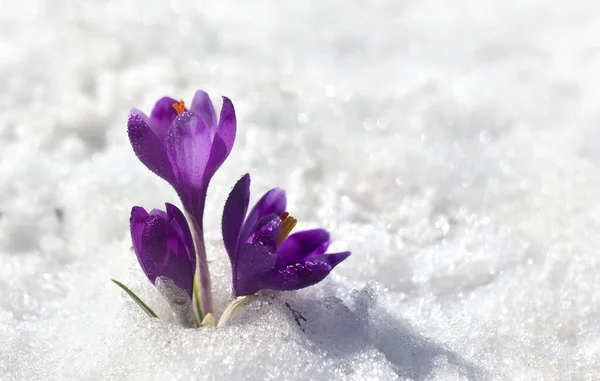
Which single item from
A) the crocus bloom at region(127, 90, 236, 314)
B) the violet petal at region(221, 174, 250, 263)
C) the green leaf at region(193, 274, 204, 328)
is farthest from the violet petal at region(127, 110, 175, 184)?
the green leaf at region(193, 274, 204, 328)

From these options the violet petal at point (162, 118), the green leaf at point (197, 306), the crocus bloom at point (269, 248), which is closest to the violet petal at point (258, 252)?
the crocus bloom at point (269, 248)

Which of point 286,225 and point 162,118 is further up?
point 162,118

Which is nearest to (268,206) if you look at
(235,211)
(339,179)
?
(235,211)

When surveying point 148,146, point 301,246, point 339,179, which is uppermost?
point 148,146

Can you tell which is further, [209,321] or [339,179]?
[339,179]

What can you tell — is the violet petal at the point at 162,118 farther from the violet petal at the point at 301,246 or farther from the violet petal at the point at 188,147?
the violet petal at the point at 301,246

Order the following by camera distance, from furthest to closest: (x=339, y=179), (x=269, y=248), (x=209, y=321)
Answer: (x=339, y=179) → (x=209, y=321) → (x=269, y=248)

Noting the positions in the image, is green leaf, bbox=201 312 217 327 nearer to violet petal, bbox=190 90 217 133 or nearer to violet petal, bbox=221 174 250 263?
violet petal, bbox=221 174 250 263

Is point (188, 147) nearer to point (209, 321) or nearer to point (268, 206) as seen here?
point (268, 206)
